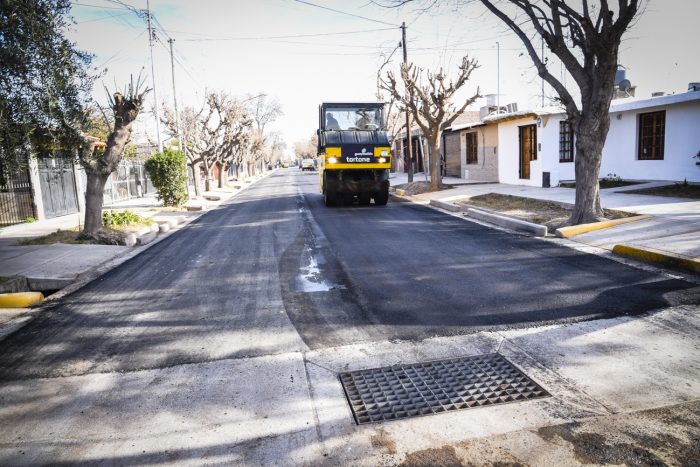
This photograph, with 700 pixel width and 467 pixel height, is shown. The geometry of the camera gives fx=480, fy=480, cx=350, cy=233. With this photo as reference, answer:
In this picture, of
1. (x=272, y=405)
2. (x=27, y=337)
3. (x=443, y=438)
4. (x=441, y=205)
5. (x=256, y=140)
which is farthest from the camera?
(x=256, y=140)

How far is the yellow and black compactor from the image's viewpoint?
16.0 m

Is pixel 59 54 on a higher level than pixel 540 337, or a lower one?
higher

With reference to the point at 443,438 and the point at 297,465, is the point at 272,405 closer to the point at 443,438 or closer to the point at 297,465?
the point at 297,465

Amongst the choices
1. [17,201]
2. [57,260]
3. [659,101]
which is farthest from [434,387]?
[659,101]

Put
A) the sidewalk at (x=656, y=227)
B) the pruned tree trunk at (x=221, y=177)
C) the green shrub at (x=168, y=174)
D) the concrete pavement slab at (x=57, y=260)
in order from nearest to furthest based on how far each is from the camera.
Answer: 1. the sidewalk at (x=656, y=227)
2. the concrete pavement slab at (x=57, y=260)
3. the green shrub at (x=168, y=174)
4. the pruned tree trunk at (x=221, y=177)

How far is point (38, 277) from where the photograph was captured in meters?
7.89

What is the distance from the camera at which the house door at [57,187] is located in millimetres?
17359

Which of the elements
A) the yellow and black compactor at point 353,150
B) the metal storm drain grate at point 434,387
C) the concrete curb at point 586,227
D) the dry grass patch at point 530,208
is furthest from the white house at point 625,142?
the metal storm drain grate at point 434,387

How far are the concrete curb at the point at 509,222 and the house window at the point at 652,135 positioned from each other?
9.40 metres

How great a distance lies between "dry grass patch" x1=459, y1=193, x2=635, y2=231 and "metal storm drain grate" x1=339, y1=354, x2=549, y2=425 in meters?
7.27

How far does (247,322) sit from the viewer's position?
550 cm

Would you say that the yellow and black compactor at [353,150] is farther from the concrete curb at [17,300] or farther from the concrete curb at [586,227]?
the concrete curb at [17,300]

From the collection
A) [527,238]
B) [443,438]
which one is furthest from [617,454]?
[527,238]

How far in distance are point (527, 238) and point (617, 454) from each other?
7.55 metres
